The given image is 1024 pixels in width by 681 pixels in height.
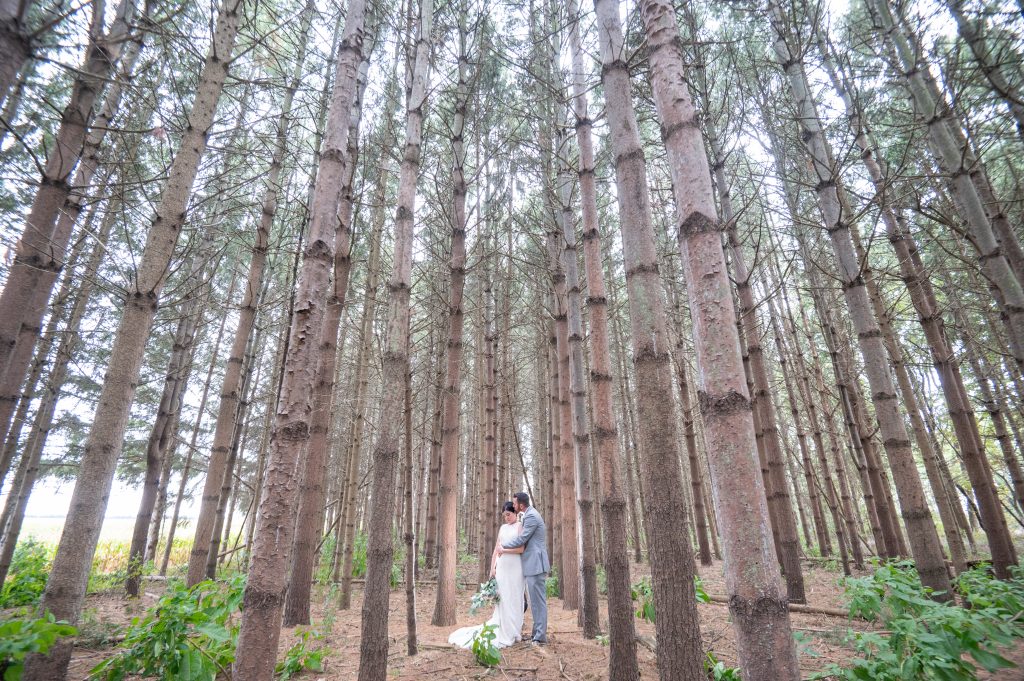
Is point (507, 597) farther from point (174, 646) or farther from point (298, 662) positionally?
point (174, 646)

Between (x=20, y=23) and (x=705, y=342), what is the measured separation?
3389 mm

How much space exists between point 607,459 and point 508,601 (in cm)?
332

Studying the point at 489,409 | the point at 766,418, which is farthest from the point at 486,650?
the point at 766,418

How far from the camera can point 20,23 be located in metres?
2.10

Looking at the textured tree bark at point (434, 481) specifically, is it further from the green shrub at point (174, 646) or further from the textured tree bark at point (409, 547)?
the green shrub at point (174, 646)

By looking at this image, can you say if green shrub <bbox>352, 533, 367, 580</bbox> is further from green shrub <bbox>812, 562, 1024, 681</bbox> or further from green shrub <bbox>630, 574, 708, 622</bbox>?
green shrub <bbox>812, 562, 1024, 681</bbox>

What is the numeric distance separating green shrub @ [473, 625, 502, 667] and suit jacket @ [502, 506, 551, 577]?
145 centimetres

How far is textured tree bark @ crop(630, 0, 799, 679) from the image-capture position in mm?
1332

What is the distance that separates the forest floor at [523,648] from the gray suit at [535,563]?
312 millimetres

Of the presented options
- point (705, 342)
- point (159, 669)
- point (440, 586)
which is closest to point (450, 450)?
point (440, 586)

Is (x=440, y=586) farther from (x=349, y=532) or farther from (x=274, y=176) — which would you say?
(x=274, y=176)

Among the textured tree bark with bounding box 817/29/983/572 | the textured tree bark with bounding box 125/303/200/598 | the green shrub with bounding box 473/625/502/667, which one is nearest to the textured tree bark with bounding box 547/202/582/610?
the green shrub with bounding box 473/625/502/667

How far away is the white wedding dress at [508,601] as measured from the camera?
205 inches

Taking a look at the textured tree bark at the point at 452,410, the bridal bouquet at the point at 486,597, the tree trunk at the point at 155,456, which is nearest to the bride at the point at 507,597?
the textured tree bark at the point at 452,410
